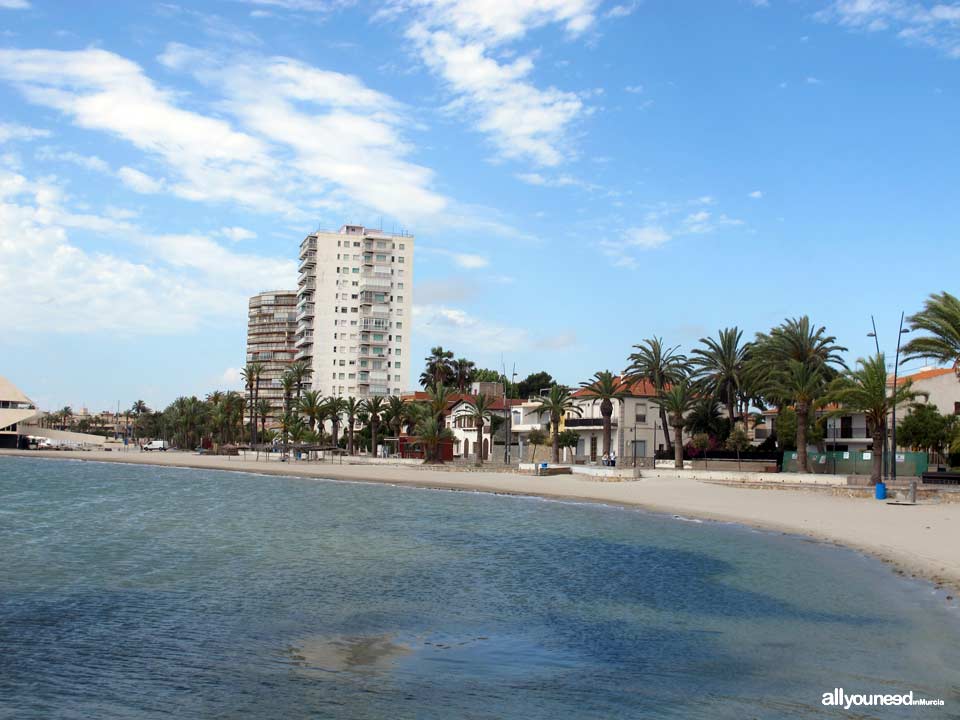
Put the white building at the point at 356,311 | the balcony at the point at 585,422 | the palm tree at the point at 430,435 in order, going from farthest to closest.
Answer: the white building at the point at 356,311, the palm tree at the point at 430,435, the balcony at the point at 585,422

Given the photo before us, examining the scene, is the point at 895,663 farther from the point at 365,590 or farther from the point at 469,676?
the point at 365,590

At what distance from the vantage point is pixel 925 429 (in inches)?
2734

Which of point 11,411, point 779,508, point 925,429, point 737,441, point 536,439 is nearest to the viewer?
point 779,508

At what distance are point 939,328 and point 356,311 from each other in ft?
434

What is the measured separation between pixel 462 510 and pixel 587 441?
51606 millimetres

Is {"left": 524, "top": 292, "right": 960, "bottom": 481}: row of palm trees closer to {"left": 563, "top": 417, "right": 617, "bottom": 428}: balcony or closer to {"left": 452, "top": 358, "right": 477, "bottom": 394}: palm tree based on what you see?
{"left": 563, "top": 417, "right": 617, "bottom": 428}: balcony

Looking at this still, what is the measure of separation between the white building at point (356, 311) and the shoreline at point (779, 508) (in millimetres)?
84726

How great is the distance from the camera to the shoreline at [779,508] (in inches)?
1058

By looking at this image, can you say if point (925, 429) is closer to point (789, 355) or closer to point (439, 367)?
point (789, 355)

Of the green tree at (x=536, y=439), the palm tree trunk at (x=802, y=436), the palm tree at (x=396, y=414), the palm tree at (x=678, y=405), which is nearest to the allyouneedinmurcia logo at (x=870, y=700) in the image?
the palm tree trunk at (x=802, y=436)

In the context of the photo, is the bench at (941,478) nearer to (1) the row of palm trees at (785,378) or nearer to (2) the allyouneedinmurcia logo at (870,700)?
(1) the row of palm trees at (785,378)

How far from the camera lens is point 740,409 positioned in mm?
83125

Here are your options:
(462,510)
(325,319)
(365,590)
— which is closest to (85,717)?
(365,590)

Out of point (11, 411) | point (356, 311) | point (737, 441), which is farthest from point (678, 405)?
point (11, 411)
